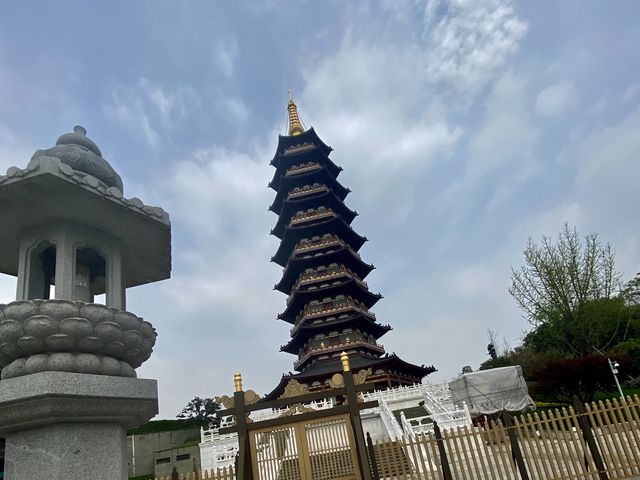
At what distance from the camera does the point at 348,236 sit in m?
36.7

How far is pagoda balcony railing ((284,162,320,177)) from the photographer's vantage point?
3697 cm

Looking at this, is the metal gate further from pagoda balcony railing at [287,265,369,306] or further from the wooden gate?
pagoda balcony railing at [287,265,369,306]

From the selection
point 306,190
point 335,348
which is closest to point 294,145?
point 306,190

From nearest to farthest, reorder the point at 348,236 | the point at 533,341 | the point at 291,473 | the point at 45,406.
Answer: the point at 45,406 → the point at 291,473 → the point at 533,341 → the point at 348,236

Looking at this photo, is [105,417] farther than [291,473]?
No

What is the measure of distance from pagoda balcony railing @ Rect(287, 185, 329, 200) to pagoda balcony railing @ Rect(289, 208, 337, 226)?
62.9 inches

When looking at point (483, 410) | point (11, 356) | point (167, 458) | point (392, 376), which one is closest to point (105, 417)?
point (11, 356)

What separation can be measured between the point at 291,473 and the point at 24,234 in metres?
5.18

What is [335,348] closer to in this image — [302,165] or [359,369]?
[359,369]

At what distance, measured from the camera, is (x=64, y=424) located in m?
3.99

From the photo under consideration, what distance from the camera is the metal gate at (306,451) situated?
638 centimetres

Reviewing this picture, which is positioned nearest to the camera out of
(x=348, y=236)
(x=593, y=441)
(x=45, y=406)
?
(x=45, y=406)

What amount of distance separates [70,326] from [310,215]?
105 ft

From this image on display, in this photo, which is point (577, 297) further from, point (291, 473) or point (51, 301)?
point (51, 301)
